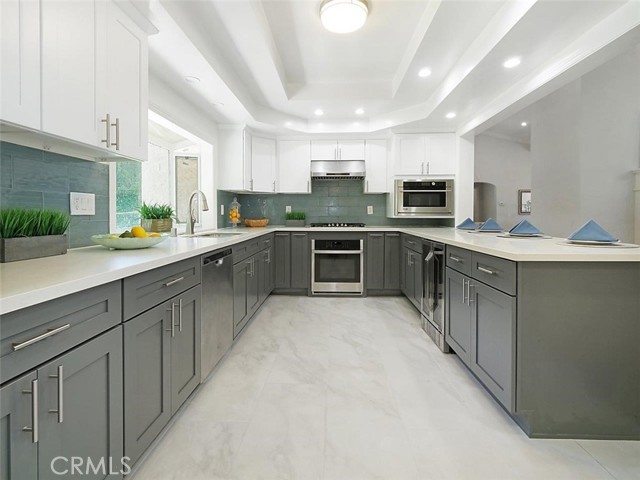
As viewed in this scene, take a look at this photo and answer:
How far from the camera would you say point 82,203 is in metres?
1.83

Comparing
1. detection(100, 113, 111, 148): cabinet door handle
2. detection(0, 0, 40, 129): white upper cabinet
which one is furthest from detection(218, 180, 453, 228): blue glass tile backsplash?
detection(0, 0, 40, 129): white upper cabinet

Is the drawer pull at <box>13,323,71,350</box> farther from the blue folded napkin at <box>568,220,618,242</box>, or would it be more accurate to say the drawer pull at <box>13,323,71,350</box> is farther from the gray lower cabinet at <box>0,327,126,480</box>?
the blue folded napkin at <box>568,220,618,242</box>

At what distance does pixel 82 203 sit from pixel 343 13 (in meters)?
2.08

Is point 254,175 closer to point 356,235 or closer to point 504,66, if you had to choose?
point 356,235

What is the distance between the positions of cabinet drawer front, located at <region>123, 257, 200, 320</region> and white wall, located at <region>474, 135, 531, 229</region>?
30.1ft

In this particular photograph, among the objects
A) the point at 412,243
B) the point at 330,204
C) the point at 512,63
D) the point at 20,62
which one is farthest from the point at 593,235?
the point at 330,204

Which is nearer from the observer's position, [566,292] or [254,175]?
[566,292]

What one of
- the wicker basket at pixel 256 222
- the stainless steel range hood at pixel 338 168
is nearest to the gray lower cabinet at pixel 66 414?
the wicker basket at pixel 256 222

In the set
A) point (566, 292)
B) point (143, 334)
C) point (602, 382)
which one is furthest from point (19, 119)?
point (602, 382)

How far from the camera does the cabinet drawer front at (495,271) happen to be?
1604mm

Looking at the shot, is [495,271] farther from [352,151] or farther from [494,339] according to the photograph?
[352,151]

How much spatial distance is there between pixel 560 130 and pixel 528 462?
5.51 metres

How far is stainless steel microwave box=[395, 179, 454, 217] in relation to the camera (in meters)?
4.54

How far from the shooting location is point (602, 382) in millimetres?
1541
